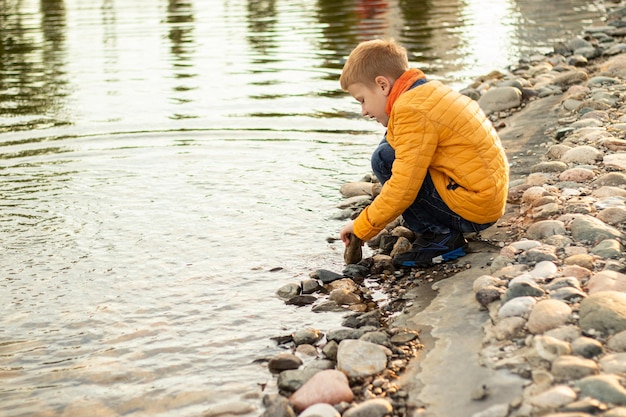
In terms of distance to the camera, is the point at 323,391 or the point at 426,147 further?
the point at 426,147

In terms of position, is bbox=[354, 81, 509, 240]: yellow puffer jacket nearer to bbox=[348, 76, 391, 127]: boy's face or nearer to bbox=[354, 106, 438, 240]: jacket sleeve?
bbox=[354, 106, 438, 240]: jacket sleeve

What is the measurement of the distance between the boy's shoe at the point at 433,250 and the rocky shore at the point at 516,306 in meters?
0.07

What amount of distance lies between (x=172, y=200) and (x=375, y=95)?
2.41 m

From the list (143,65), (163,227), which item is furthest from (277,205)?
(143,65)

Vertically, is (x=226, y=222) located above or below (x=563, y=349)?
below

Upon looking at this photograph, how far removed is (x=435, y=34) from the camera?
1464 cm

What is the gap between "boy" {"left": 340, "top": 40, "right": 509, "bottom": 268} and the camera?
4.24 meters

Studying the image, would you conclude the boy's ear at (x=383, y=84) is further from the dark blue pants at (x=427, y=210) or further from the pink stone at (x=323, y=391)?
the pink stone at (x=323, y=391)

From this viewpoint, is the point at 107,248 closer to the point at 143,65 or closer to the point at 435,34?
the point at 143,65

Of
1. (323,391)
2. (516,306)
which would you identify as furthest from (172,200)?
(516,306)

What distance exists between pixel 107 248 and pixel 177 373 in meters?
1.85

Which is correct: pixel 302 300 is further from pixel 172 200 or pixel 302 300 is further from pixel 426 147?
pixel 172 200

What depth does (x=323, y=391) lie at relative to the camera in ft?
10.8

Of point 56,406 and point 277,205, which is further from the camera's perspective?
point 277,205
